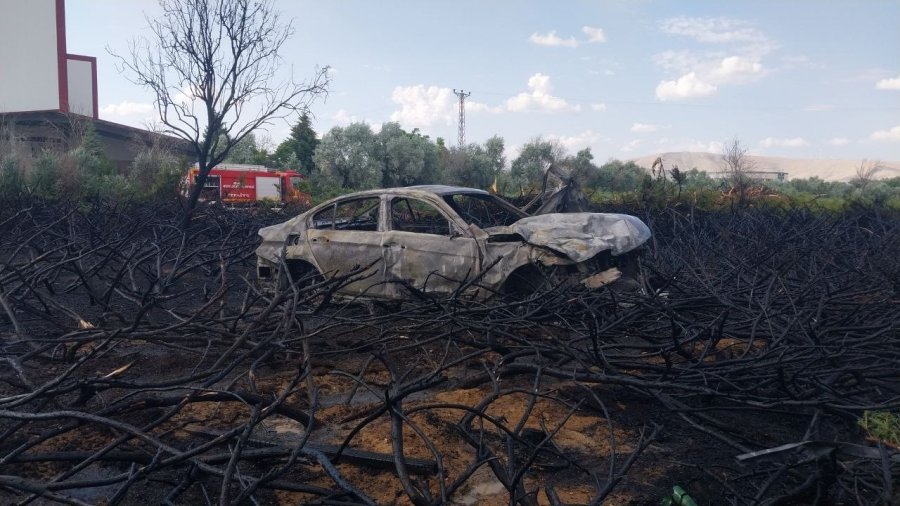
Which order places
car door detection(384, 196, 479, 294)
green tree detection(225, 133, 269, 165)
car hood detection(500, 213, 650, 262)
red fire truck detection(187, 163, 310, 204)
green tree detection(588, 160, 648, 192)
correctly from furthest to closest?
green tree detection(225, 133, 269, 165) → green tree detection(588, 160, 648, 192) → red fire truck detection(187, 163, 310, 204) → car door detection(384, 196, 479, 294) → car hood detection(500, 213, 650, 262)

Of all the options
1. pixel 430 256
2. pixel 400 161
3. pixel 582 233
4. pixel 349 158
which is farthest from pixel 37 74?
pixel 582 233

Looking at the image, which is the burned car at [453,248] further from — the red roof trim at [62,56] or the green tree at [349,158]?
the red roof trim at [62,56]

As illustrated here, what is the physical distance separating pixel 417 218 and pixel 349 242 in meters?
1.57

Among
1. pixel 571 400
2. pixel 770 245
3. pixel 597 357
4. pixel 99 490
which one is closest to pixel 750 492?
pixel 597 357

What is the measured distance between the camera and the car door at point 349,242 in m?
6.94

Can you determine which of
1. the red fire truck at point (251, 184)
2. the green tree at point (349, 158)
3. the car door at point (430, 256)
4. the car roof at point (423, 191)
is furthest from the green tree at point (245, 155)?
the car door at point (430, 256)

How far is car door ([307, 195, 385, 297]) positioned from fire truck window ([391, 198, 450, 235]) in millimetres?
219

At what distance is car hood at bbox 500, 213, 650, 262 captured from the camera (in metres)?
6.17

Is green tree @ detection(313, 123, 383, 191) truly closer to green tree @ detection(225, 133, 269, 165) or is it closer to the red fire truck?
green tree @ detection(225, 133, 269, 165)

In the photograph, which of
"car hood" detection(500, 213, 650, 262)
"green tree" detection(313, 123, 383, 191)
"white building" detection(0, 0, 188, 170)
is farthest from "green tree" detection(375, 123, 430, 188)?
"car hood" detection(500, 213, 650, 262)

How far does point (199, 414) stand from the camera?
4.26 m

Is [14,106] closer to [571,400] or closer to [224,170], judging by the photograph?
[224,170]

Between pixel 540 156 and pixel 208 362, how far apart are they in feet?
116

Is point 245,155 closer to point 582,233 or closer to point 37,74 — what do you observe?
point 37,74
